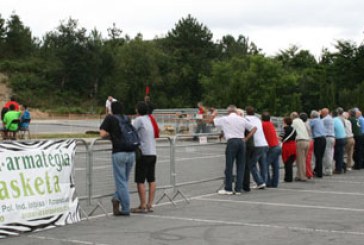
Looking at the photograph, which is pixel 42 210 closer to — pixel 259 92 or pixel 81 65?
pixel 259 92

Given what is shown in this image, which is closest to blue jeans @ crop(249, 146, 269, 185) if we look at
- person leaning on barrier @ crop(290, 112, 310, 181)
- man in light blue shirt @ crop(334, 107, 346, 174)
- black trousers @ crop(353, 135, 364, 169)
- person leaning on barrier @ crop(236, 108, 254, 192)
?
person leaning on barrier @ crop(236, 108, 254, 192)

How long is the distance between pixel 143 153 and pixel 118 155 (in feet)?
2.21

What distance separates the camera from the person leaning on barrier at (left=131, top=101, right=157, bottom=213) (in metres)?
11.3

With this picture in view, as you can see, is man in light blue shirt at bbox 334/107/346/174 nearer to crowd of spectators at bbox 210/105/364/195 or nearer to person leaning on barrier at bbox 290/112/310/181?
crowd of spectators at bbox 210/105/364/195

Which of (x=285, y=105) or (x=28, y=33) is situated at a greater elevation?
(x=28, y=33)

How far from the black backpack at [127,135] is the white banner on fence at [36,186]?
0.84 metres

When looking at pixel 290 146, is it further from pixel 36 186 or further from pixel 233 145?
pixel 36 186

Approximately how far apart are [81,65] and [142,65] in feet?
41.3

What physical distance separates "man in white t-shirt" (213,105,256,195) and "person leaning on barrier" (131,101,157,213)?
9.69 ft

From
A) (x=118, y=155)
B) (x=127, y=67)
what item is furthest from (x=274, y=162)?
(x=127, y=67)

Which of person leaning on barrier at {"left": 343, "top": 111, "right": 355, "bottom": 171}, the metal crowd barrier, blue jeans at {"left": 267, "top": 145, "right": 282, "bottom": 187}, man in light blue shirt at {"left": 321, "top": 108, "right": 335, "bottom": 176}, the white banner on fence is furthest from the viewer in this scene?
person leaning on barrier at {"left": 343, "top": 111, "right": 355, "bottom": 171}

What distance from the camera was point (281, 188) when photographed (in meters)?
15.6

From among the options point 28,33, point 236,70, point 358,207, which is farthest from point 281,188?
point 28,33

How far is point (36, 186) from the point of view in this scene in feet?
32.1
